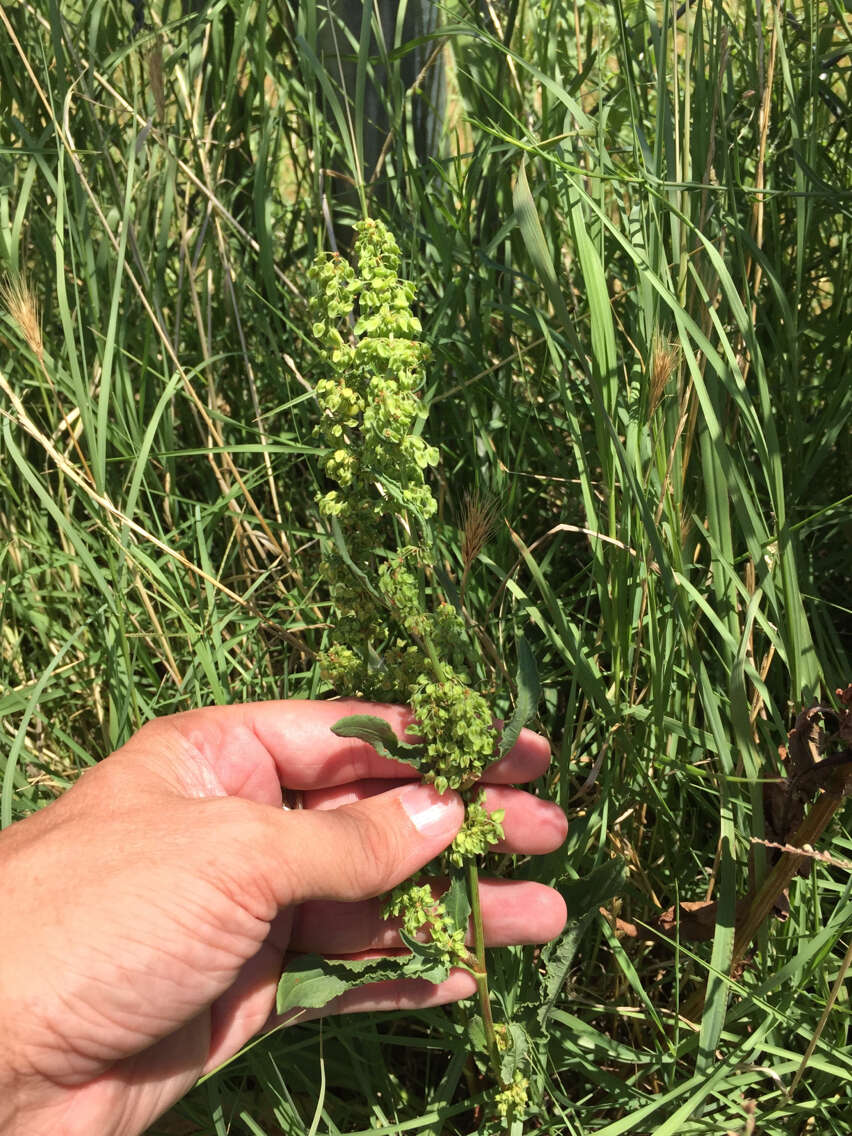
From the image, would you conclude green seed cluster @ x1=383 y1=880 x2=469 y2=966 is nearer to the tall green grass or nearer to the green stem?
the green stem

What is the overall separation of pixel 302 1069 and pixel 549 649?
670mm

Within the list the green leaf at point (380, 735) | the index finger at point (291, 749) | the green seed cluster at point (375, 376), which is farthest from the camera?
the index finger at point (291, 749)

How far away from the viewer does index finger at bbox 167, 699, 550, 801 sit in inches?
53.7

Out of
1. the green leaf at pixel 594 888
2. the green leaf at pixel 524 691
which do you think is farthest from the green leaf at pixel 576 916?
the green leaf at pixel 524 691

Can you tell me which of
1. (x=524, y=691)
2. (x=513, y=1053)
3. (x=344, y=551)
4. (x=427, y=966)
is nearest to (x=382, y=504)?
(x=344, y=551)

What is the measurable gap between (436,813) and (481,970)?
0.18 metres

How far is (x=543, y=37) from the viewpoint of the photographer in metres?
1.57

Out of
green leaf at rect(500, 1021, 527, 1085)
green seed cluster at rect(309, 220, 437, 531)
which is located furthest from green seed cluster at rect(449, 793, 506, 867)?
green seed cluster at rect(309, 220, 437, 531)

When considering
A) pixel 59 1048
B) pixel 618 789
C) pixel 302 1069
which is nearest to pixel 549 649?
pixel 618 789

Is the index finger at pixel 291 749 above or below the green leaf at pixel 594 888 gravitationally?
above

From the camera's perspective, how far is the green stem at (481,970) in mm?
1171

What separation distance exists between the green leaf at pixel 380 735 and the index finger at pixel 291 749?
11 cm

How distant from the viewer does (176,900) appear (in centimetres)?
111

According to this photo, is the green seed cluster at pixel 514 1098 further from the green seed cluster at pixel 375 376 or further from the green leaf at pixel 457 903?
the green seed cluster at pixel 375 376
